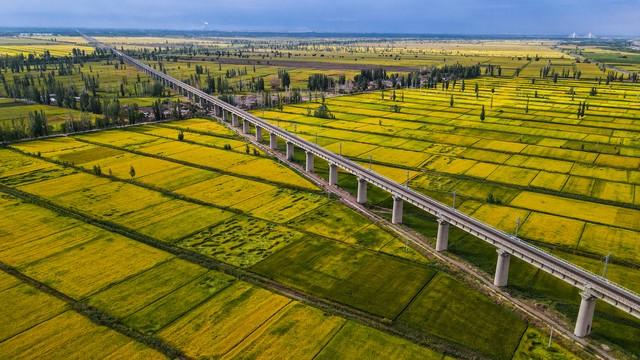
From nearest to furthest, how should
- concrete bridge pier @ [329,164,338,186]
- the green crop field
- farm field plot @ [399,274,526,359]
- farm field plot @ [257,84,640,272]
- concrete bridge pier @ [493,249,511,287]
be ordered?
1. farm field plot @ [399,274,526,359]
2. the green crop field
3. concrete bridge pier @ [493,249,511,287]
4. farm field plot @ [257,84,640,272]
5. concrete bridge pier @ [329,164,338,186]

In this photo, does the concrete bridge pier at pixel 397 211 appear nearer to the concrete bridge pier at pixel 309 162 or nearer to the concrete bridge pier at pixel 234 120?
the concrete bridge pier at pixel 309 162

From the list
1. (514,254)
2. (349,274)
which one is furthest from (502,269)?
(349,274)

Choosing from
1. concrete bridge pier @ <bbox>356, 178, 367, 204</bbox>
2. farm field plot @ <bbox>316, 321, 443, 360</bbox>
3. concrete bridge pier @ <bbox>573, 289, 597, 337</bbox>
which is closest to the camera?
farm field plot @ <bbox>316, 321, 443, 360</bbox>

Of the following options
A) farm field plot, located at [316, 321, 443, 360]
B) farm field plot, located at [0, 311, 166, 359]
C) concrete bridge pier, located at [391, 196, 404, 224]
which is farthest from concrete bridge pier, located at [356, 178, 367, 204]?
farm field plot, located at [0, 311, 166, 359]

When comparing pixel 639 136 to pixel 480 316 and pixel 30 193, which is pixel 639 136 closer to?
pixel 480 316

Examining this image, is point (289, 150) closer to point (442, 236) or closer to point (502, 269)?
point (442, 236)

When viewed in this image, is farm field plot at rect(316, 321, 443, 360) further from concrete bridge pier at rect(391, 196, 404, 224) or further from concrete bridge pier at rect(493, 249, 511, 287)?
concrete bridge pier at rect(391, 196, 404, 224)

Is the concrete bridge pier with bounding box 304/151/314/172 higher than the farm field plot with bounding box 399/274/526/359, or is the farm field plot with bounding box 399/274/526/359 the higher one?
the concrete bridge pier with bounding box 304/151/314/172
